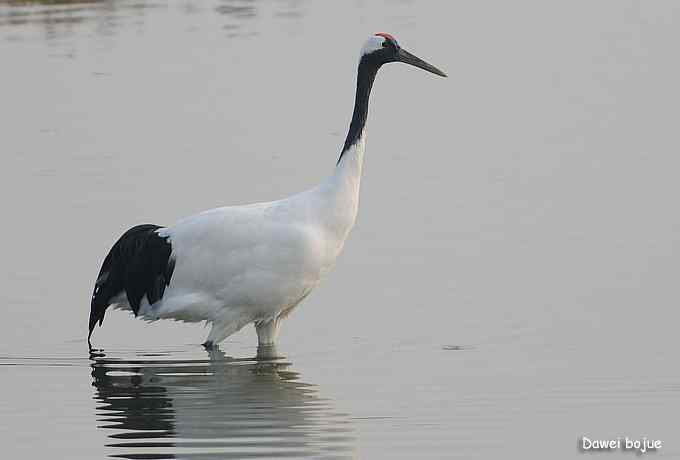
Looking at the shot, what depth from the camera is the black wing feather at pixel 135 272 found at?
10.7 m

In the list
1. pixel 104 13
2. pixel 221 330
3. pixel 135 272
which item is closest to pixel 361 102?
pixel 221 330

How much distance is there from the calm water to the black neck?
127 cm

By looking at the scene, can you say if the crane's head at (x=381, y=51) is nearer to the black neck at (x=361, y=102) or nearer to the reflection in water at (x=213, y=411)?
the black neck at (x=361, y=102)

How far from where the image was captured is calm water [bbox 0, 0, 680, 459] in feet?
29.5

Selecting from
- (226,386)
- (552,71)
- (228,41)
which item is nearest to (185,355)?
(226,386)

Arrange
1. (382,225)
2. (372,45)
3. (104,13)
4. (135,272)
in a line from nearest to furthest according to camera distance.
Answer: (135,272)
(372,45)
(382,225)
(104,13)

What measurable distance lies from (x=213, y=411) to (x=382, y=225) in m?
4.22

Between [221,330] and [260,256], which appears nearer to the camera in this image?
[260,256]

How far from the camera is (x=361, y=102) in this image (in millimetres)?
10617

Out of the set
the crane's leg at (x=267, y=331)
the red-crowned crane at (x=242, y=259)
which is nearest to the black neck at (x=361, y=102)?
the red-crowned crane at (x=242, y=259)

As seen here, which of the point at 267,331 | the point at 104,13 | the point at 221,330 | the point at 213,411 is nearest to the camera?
the point at 213,411

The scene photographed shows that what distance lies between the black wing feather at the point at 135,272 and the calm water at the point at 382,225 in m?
0.30

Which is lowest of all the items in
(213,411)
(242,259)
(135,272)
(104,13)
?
(104,13)

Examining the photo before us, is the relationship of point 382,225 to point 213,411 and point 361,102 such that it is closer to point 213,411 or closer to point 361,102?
point 361,102
